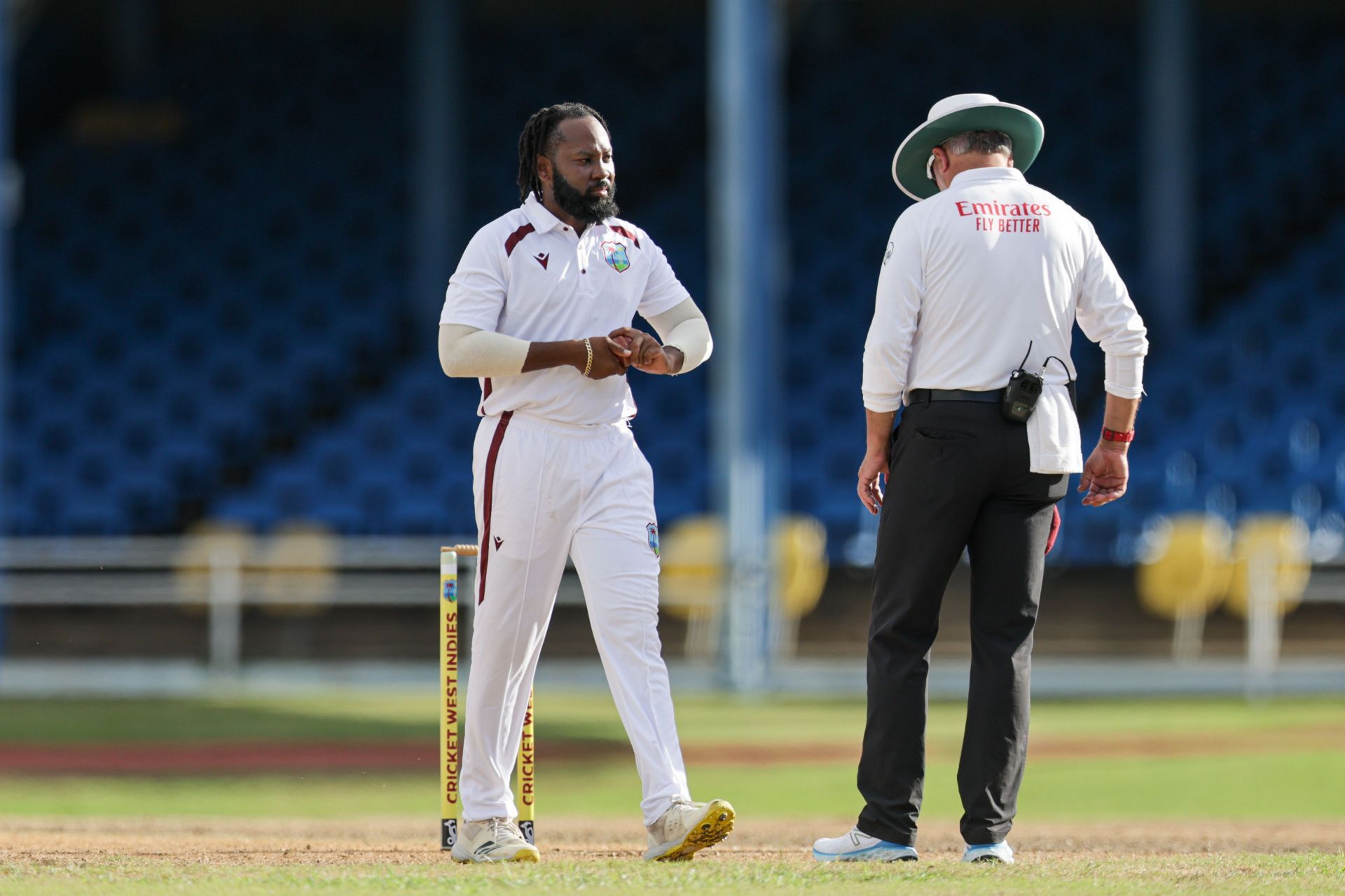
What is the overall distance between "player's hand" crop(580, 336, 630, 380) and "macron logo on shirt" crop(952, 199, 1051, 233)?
0.94 meters

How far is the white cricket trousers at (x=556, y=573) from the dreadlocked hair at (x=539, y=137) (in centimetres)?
65

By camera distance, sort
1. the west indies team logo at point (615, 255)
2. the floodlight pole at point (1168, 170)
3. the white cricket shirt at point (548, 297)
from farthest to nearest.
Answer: the floodlight pole at point (1168, 170) < the west indies team logo at point (615, 255) < the white cricket shirt at point (548, 297)

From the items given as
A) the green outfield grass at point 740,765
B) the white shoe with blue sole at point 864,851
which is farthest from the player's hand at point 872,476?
the green outfield grass at point 740,765

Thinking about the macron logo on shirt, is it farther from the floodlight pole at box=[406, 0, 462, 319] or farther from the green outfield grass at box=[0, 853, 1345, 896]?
the floodlight pole at box=[406, 0, 462, 319]

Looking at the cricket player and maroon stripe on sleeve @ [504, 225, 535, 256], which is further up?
maroon stripe on sleeve @ [504, 225, 535, 256]

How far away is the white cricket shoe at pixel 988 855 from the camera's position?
4.83 meters

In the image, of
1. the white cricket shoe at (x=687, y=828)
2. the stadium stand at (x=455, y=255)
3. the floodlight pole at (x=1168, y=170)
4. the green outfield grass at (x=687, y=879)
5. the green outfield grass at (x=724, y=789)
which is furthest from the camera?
the floodlight pole at (x=1168, y=170)

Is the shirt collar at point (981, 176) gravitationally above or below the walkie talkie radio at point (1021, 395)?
above

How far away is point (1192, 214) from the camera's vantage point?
19.2 meters

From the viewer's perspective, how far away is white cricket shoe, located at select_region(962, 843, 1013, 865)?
483cm

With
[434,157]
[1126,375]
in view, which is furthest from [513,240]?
[434,157]

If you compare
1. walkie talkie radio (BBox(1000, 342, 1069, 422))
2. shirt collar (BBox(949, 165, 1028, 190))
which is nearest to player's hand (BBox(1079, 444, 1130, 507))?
walkie talkie radio (BBox(1000, 342, 1069, 422))

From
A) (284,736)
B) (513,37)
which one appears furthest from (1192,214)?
(284,736)

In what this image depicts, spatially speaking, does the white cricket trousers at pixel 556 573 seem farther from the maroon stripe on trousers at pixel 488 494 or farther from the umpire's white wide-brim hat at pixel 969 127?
the umpire's white wide-brim hat at pixel 969 127
